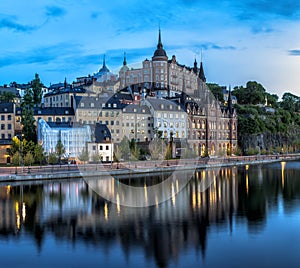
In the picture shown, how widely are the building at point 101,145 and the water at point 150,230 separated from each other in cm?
2540

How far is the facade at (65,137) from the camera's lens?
66325mm

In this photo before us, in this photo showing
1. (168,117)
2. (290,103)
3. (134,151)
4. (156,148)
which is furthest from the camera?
(290,103)

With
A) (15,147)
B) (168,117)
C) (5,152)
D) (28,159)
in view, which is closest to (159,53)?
(168,117)

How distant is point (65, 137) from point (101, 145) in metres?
5.27

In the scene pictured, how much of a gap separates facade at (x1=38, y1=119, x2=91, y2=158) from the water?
977 inches

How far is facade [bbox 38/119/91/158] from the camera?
66.3 metres

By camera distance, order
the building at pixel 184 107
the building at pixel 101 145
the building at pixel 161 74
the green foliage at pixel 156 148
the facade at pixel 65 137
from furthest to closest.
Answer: the building at pixel 161 74
the building at pixel 184 107
the green foliage at pixel 156 148
the building at pixel 101 145
the facade at pixel 65 137

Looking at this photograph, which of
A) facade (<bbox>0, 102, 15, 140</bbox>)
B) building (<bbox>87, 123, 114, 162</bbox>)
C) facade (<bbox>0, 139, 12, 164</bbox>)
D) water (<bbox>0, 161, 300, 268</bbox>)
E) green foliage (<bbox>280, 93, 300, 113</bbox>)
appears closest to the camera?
water (<bbox>0, 161, 300, 268</bbox>)

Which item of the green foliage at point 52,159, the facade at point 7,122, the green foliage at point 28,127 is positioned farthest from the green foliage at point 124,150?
the facade at point 7,122

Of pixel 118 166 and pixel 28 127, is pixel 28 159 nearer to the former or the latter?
pixel 118 166

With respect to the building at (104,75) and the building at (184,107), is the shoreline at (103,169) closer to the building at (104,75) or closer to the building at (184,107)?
the building at (184,107)

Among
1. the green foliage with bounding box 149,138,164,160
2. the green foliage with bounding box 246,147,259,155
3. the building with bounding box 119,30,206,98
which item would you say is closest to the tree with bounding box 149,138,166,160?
the green foliage with bounding box 149,138,164,160

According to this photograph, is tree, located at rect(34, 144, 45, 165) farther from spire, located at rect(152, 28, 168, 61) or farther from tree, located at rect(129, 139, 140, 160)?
spire, located at rect(152, 28, 168, 61)

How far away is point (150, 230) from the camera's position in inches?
1023
